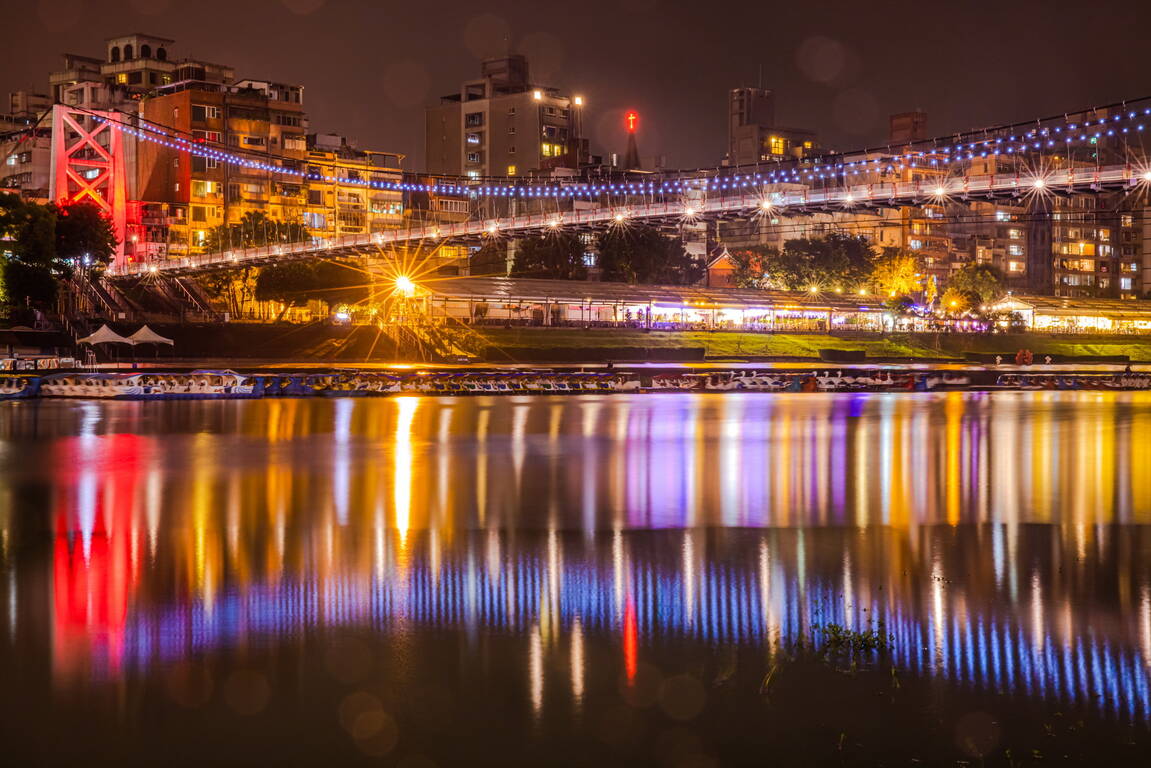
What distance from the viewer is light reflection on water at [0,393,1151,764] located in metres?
8.70

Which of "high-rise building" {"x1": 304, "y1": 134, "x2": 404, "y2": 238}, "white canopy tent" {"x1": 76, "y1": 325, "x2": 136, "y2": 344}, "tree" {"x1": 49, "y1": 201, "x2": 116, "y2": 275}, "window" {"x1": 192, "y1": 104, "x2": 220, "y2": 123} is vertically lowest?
"white canopy tent" {"x1": 76, "y1": 325, "x2": 136, "y2": 344}

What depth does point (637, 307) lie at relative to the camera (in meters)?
78.9

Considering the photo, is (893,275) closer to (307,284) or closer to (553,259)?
(553,259)

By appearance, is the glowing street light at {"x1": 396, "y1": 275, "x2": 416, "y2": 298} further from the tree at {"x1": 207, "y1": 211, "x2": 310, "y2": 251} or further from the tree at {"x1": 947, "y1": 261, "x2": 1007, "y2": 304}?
the tree at {"x1": 947, "y1": 261, "x2": 1007, "y2": 304}

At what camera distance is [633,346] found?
6888cm

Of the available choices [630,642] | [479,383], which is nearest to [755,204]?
[479,383]

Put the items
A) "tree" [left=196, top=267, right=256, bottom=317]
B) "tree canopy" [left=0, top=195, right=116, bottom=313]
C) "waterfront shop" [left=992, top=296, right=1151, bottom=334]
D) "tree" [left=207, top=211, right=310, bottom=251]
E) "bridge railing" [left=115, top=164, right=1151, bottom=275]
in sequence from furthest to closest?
"waterfront shop" [left=992, top=296, right=1151, bottom=334] < "tree" [left=207, top=211, right=310, bottom=251] < "tree" [left=196, top=267, right=256, bottom=317] < "tree canopy" [left=0, top=195, right=116, bottom=313] < "bridge railing" [left=115, top=164, right=1151, bottom=275]

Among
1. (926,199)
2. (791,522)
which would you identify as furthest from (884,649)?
(926,199)

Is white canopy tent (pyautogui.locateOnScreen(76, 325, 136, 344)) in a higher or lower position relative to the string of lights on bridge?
lower

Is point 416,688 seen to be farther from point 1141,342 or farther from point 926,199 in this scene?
point 1141,342

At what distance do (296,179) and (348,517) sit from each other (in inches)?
3904

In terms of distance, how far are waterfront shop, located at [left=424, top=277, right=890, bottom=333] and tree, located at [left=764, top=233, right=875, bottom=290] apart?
1123 centimetres

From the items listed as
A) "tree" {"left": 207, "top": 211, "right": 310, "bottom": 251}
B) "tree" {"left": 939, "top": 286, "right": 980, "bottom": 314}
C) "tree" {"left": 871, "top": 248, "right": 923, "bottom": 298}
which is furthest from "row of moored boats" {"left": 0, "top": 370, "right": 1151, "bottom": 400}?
"tree" {"left": 871, "top": 248, "right": 923, "bottom": 298}

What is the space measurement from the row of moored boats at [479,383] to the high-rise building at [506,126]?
80.7 m
